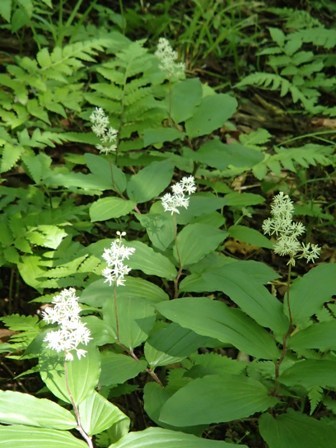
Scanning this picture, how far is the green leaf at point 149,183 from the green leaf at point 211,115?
53 centimetres

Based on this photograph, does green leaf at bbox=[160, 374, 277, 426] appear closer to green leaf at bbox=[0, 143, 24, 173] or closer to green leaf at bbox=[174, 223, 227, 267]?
green leaf at bbox=[174, 223, 227, 267]

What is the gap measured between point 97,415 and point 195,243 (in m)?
0.88

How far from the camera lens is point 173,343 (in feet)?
6.30

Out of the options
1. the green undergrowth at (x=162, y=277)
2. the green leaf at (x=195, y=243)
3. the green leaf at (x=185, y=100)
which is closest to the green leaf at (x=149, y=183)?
the green undergrowth at (x=162, y=277)

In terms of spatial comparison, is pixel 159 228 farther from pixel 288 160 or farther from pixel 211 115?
pixel 288 160

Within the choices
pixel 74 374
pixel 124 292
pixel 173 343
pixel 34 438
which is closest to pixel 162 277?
pixel 124 292

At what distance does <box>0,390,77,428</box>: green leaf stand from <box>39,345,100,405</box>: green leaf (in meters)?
0.05

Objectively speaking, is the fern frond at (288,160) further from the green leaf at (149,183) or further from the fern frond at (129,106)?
the green leaf at (149,183)

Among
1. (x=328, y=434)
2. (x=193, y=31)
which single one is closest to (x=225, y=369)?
(x=328, y=434)

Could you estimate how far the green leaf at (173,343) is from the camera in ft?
6.22

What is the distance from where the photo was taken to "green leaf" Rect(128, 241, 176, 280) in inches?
88.5

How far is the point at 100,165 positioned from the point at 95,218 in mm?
331

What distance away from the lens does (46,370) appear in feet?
5.74

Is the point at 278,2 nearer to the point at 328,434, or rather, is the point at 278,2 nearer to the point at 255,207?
the point at 255,207
